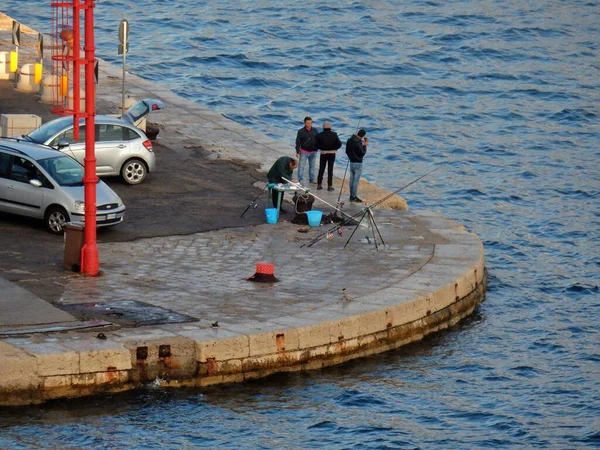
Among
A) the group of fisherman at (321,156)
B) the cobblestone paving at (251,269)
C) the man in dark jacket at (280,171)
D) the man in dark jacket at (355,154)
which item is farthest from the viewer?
the man in dark jacket at (355,154)

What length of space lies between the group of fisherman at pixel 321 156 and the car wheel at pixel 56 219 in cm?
470

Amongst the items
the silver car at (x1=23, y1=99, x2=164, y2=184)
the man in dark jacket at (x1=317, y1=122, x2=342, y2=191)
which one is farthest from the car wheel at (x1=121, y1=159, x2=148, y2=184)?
the man in dark jacket at (x1=317, y1=122, x2=342, y2=191)

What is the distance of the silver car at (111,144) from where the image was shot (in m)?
31.2

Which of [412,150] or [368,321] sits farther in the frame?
[412,150]

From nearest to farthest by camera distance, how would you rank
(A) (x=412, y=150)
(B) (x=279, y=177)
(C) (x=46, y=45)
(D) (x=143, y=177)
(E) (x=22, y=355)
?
Result: (E) (x=22, y=355) → (B) (x=279, y=177) → (D) (x=143, y=177) → (A) (x=412, y=150) → (C) (x=46, y=45)

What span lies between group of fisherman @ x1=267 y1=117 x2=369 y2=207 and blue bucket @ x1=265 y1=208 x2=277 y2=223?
2.61 ft

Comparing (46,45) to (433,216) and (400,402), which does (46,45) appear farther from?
(400,402)

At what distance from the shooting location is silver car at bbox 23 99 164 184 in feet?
103

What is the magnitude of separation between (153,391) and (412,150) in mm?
24474

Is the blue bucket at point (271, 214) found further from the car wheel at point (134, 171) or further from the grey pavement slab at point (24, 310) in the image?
the grey pavement slab at point (24, 310)

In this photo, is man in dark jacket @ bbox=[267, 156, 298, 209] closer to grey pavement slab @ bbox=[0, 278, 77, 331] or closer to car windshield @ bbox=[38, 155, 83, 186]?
car windshield @ bbox=[38, 155, 83, 186]

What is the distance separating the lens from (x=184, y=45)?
62.9 m

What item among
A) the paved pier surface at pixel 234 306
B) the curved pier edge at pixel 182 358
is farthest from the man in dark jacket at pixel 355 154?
the curved pier edge at pixel 182 358

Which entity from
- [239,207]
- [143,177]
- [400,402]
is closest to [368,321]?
[400,402]
